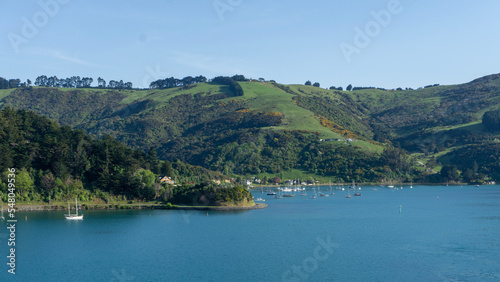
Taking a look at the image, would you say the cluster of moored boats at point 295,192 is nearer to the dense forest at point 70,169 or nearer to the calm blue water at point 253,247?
the dense forest at point 70,169

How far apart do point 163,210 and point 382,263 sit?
57353mm

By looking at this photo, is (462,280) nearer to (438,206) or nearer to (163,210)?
(163,210)

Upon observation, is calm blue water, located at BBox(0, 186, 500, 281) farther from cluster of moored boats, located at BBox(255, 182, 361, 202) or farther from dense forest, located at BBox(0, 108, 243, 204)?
cluster of moored boats, located at BBox(255, 182, 361, 202)

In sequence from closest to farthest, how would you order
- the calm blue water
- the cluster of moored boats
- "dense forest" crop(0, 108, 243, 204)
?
the calm blue water → "dense forest" crop(0, 108, 243, 204) → the cluster of moored boats

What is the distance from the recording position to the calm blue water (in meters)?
49.8

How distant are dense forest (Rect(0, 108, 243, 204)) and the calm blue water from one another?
9.18 metres

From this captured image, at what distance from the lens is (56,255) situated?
2312 inches

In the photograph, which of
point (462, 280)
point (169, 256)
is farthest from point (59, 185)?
point (462, 280)

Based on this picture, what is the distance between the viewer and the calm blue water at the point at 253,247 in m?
49.8

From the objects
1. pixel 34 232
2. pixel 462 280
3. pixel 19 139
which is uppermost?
pixel 19 139

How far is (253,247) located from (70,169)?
61534 mm

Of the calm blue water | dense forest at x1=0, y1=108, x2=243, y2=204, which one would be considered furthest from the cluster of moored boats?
the calm blue water

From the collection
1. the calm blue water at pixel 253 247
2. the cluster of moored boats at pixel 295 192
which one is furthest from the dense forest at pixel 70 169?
the cluster of moored boats at pixel 295 192

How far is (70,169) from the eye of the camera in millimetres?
109500
